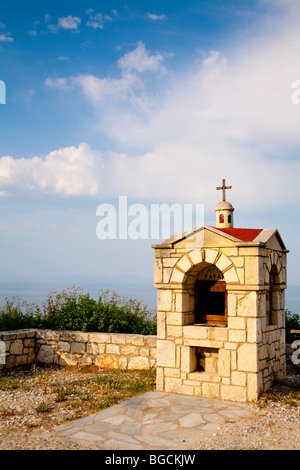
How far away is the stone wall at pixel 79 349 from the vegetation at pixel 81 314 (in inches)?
15.1

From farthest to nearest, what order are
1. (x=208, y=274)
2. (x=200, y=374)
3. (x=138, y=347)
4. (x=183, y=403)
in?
(x=138, y=347)
(x=208, y=274)
(x=200, y=374)
(x=183, y=403)

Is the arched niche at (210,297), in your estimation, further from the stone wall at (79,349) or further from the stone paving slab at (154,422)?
the stone wall at (79,349)

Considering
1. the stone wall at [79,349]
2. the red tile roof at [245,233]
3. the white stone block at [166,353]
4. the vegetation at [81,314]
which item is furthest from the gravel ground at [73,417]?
the red tile roof at [245,233]

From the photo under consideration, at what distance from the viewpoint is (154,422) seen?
5.61 meters

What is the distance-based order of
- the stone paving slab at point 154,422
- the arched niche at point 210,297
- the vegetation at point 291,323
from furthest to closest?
the vegetation at point 291,323
the arched niche at point 210,297
the stone paving slab at point 154,422

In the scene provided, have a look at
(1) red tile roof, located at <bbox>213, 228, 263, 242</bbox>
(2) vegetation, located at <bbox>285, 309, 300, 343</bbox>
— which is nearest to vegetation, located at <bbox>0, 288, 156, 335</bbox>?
(2) vegetation, located at <bbox>285, 309, 300, 343</bbox>

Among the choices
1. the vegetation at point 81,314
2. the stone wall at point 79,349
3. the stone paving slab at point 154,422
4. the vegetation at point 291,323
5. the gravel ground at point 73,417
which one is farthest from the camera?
the vegetation at point 81,314

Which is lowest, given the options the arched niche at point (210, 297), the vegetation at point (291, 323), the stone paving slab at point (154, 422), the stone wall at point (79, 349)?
the stone paving slab at point (154, 422)

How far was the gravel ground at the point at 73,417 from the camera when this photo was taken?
4.77 meters

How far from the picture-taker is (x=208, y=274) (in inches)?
301

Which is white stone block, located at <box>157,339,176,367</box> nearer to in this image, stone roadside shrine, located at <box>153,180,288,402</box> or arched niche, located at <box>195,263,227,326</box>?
stone roadside shrine, located at <box>153,180,288,402</box>

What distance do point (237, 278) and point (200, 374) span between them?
1.75m
